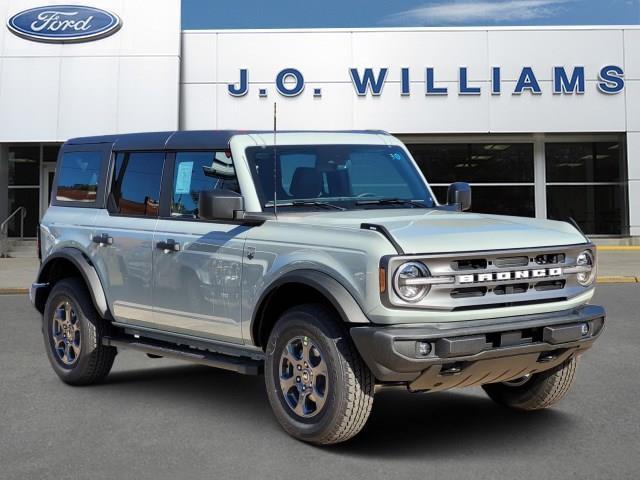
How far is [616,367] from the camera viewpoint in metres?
7.78

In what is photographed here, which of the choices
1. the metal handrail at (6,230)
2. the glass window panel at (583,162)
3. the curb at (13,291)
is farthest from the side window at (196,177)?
the glass window panel at (583,162)

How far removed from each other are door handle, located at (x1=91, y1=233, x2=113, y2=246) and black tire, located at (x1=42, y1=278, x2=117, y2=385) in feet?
1.62

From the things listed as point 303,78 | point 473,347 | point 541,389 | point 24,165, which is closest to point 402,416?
point 541,389

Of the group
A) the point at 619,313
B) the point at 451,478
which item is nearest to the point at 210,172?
the point at 451,478

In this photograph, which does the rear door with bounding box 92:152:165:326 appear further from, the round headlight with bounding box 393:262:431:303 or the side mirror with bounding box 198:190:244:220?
the round headlight with bounding box 393:262:431:303

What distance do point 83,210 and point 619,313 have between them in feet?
26.4

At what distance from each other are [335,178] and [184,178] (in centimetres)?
115

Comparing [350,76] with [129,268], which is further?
[350,76]

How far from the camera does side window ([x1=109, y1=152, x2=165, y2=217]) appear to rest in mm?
6512

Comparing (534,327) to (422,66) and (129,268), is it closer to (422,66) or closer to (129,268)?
(129,268)

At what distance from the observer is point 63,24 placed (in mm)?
26891

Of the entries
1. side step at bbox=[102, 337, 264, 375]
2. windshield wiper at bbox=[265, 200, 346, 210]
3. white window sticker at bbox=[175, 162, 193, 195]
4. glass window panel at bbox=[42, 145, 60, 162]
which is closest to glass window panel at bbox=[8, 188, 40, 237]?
glass window panel at bbox=[42, 145, 60, 162]

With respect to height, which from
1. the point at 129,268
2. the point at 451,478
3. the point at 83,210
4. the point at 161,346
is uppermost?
the point at 83,210

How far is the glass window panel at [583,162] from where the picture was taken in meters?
29.6
